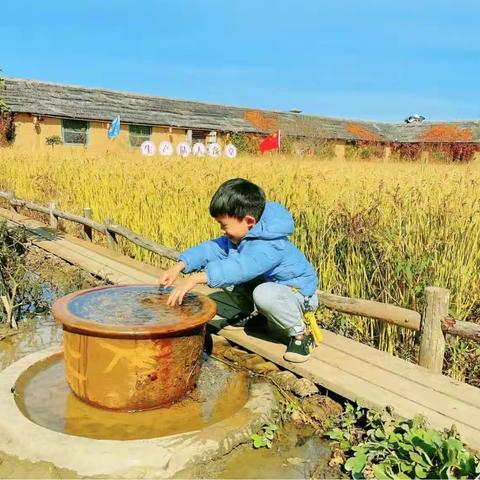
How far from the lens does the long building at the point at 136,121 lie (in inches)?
825

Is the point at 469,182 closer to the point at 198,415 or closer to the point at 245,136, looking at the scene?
the point at 198,415

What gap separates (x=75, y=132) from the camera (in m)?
22.2

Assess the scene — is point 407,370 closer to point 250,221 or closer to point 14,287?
point 250,221

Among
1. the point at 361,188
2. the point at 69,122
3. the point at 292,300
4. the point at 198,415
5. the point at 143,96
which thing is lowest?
the point at 198,415

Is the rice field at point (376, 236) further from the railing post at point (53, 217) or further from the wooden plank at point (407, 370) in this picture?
the railing post at point (53, 217)

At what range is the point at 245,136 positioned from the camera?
88.0 feet

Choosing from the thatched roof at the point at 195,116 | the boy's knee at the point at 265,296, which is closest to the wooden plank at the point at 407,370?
the boy's knee at the point at 265,296

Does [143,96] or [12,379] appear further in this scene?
[143,96]

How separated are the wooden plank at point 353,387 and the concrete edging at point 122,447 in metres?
0.48

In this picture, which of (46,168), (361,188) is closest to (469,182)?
(361,188)

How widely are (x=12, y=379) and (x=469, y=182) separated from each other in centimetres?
446

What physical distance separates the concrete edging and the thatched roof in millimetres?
20130

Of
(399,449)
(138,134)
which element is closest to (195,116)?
(138,134)

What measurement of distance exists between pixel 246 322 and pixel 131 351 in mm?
1315
